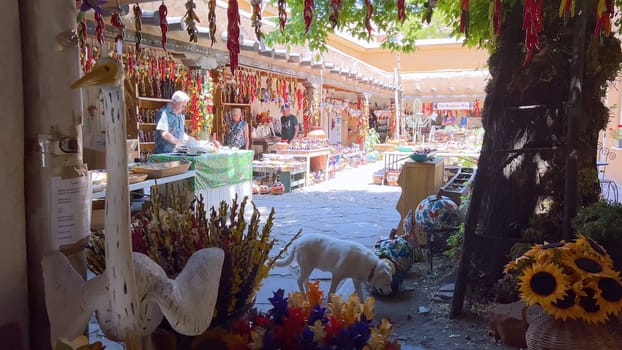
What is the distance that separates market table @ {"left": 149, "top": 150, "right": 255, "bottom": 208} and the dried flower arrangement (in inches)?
171

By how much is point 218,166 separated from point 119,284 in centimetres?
554

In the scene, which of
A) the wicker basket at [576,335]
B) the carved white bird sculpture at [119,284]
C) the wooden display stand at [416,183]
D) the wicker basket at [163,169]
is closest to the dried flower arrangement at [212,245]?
the carved white bird sculpture at [119,284]

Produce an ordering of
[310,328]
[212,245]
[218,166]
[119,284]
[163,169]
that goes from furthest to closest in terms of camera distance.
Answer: [218,166]
[163,169]
[212,245]
[310,328]
[119,284]

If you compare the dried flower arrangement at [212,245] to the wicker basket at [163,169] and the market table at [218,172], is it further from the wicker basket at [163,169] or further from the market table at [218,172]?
the market table at [218,172]

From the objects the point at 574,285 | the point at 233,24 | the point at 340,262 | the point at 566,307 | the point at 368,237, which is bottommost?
the point at 368,237

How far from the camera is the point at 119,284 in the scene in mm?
1261

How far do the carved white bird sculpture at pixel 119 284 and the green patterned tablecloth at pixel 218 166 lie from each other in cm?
480

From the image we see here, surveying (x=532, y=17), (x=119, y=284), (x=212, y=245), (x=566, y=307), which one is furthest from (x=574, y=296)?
(x=119, y=284)

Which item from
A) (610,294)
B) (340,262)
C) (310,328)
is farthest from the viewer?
(340,262)

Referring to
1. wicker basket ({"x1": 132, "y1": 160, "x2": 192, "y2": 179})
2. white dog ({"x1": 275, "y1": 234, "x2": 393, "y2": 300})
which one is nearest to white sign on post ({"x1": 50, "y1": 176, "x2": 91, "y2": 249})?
white dog ({"x1": 275, "y1": 234, "x2": 393, "y2": 300})

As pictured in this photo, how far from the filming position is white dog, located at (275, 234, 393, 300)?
12.3 ft

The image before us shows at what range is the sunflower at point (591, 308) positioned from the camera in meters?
1.97

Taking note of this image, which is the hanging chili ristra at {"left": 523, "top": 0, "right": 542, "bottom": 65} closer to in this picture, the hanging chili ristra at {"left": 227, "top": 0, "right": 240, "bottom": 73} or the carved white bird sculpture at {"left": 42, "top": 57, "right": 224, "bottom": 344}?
the hanging chili ristra at {"left": 227, "top": 0, "right": 240, "bottom": 73}

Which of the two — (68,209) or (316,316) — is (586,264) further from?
(68,209)
